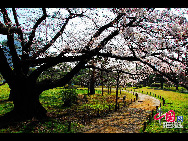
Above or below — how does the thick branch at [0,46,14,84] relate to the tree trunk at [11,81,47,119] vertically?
above

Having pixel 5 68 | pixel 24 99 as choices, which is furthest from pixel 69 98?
pixel 5 68

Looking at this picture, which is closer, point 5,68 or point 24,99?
point 5,68

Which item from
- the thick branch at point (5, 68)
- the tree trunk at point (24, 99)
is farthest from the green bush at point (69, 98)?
the thick branch at point (5, 68)

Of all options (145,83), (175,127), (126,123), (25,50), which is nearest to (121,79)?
(126,123)

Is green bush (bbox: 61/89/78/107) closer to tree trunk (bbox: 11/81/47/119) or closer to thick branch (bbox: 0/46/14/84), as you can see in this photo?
tree trunk (bbox: 11/81/47/119)

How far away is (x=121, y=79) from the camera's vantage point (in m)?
26.2

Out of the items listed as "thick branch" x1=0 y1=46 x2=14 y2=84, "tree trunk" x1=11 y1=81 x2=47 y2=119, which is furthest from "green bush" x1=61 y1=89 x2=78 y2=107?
"thick branch" x1=0 y1=46 x2=14 y2=84

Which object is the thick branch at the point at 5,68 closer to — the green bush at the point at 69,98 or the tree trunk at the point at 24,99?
the tree trunk at the point at 24,99

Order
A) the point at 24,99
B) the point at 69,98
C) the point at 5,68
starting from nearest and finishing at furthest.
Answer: the point at 5,68, the point at 24,99, the point at 69,98

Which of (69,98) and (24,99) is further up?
(24,99)

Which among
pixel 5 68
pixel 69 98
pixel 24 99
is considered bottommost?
pixel 69 98

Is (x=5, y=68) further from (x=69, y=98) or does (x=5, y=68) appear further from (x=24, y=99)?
(x=69, y=98)
